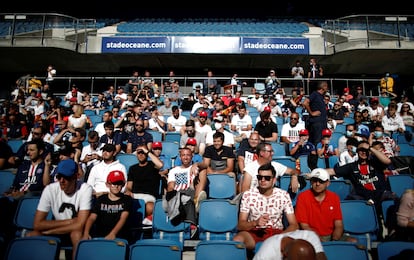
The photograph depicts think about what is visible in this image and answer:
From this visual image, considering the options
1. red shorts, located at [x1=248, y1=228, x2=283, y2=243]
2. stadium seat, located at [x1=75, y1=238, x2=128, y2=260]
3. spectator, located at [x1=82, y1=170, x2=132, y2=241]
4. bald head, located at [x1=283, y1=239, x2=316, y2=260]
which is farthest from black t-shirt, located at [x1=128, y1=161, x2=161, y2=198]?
bald head, located at [x1=283, y1=239, x2=316, y2=260]

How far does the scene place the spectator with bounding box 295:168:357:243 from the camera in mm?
3146

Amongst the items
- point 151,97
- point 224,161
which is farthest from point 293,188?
point 151,97

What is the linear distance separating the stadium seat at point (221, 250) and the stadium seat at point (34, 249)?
1294mm

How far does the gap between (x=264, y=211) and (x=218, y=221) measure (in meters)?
0.59

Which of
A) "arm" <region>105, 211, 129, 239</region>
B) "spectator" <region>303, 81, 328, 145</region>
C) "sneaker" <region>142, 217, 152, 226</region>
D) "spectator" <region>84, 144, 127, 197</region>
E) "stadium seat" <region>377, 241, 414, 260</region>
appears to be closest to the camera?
"stadium seat" <region>377, 241, 414, 260</region>

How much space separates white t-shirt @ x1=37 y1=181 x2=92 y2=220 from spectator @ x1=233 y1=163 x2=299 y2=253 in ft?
5.26

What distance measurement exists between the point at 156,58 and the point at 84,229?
38.3 feet

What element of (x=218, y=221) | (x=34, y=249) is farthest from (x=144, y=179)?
(x=34, y=249)

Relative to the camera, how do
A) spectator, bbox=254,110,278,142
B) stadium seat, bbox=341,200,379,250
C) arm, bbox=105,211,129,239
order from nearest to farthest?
arm, bbox=105,211,129,239 → stadium seat, bbox=341,200,379,250 → spectator, bbox=254,110,278,142

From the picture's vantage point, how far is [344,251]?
9.04 ft

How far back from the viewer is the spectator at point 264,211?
3.04 m

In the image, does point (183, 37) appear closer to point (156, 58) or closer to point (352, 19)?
point (156, 58)

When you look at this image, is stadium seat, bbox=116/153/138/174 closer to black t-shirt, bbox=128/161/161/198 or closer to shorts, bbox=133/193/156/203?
black t-shirt, bbox=128/161/161/198

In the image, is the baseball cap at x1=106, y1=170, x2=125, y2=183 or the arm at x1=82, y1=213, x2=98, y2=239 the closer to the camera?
the arm at x1=82, y1=213, x2=98, y2=239
